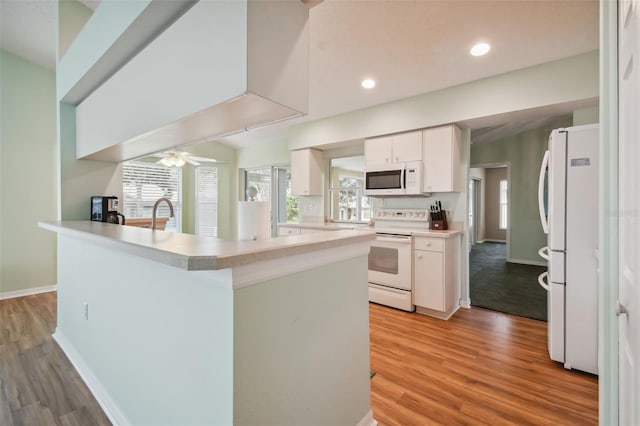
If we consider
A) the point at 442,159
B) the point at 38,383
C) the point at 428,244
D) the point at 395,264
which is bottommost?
the point at 38,383

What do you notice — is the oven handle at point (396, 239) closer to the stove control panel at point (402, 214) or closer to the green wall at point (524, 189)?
the stove control panel at point (402, 214)

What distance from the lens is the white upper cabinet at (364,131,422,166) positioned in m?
3.36

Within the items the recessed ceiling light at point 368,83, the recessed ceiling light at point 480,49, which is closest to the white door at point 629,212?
the recessed ceiling light at point 480,49

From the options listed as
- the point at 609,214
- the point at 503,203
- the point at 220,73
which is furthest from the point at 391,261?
the point at 503,203

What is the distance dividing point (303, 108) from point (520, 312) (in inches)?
134

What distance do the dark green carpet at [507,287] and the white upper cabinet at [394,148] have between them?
2001 mm

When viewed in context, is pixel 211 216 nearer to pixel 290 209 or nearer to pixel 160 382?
pixel 290 209

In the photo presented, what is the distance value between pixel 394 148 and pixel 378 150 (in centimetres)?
22

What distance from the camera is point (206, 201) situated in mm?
6012

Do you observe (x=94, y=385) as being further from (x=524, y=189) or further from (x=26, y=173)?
(x=524, y=189)

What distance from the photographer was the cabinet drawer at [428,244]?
2971mm

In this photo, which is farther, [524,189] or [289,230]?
[524,189]

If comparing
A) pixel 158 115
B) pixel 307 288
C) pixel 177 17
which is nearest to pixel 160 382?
pixel 307 288

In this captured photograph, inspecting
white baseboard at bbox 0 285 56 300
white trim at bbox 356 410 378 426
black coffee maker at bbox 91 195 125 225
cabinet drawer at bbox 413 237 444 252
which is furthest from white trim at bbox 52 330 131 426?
cabinet drawer at bbox 413 237 444 252
